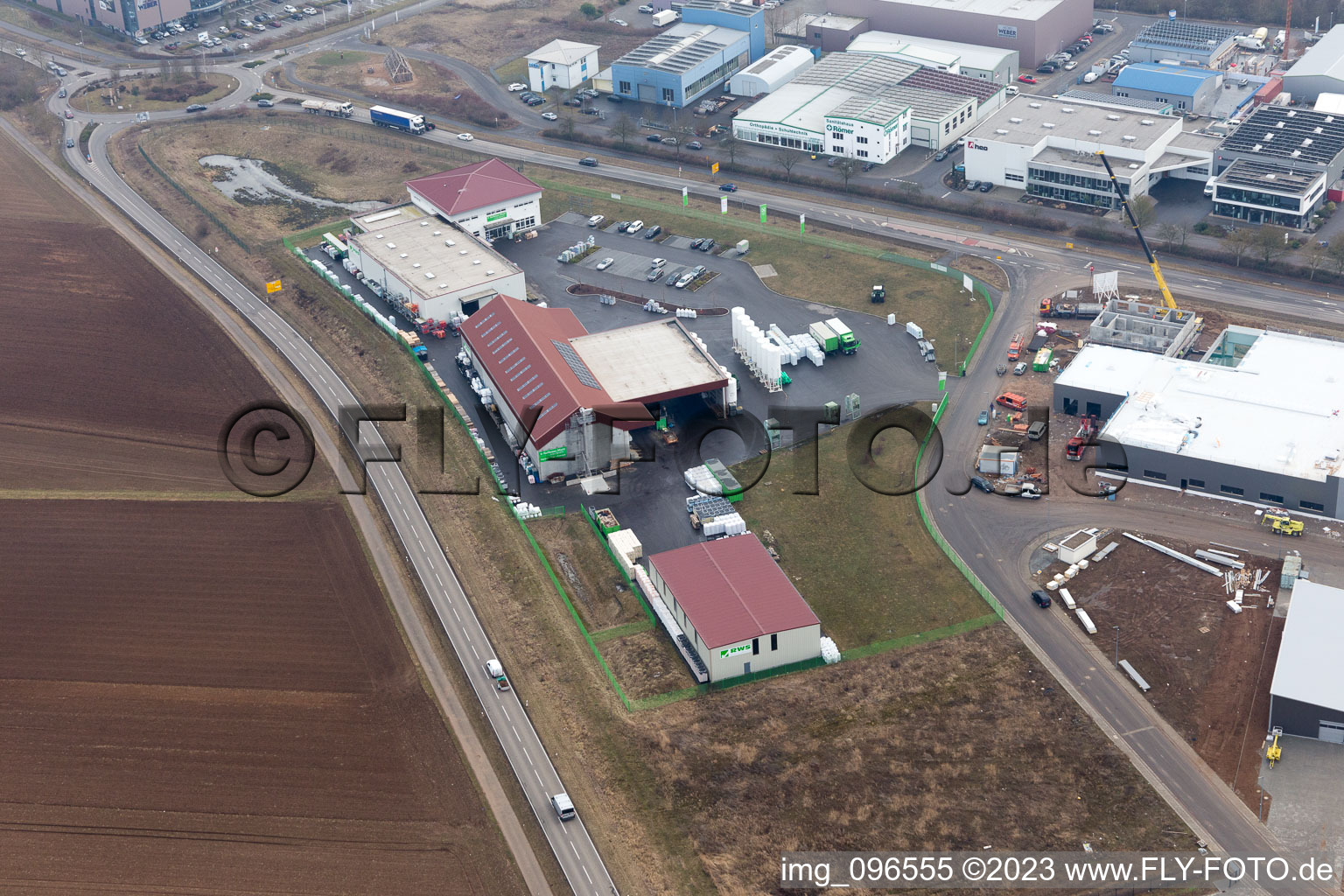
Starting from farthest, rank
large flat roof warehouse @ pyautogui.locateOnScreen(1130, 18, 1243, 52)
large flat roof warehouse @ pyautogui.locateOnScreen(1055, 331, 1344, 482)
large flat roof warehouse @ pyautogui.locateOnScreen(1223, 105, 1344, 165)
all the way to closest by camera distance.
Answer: large flat roof warehouse @ pyautogui.locateOnScreen(1130, 18, 1243, 52)
large flat roof warehouse @ pyautogui.locateOnScreen(1223, 105, 1344, 165)
large flat roof warehouse @ pyautogui.locateOnScreen(1055, 331, 1344, 482)

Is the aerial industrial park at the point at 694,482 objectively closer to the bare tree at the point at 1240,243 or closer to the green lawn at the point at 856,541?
the green lawn at the point at 856,541

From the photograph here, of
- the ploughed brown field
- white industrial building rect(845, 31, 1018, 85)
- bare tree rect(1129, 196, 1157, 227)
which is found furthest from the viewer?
white industrial building rect(845, 31, 1018, 85)

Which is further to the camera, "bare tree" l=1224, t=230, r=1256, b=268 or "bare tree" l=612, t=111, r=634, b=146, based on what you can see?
"bare tree" l=612, t=111, r=634, b=146

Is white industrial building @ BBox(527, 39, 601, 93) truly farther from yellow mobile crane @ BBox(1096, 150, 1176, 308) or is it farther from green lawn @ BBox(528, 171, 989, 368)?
yellow mobile crane @ BBox(1096, 150, 1176, 308)

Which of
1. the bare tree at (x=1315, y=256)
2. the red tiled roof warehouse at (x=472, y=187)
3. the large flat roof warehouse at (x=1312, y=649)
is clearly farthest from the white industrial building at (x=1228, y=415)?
the red tiled roof warehouse at (x=472, y=187)

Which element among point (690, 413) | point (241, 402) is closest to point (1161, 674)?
point (690, 413)

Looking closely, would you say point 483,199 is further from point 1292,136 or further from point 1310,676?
point 1310,676

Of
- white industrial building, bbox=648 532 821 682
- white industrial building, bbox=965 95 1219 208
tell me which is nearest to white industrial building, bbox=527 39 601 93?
white industrial building, bbox=965 95 1219 208
